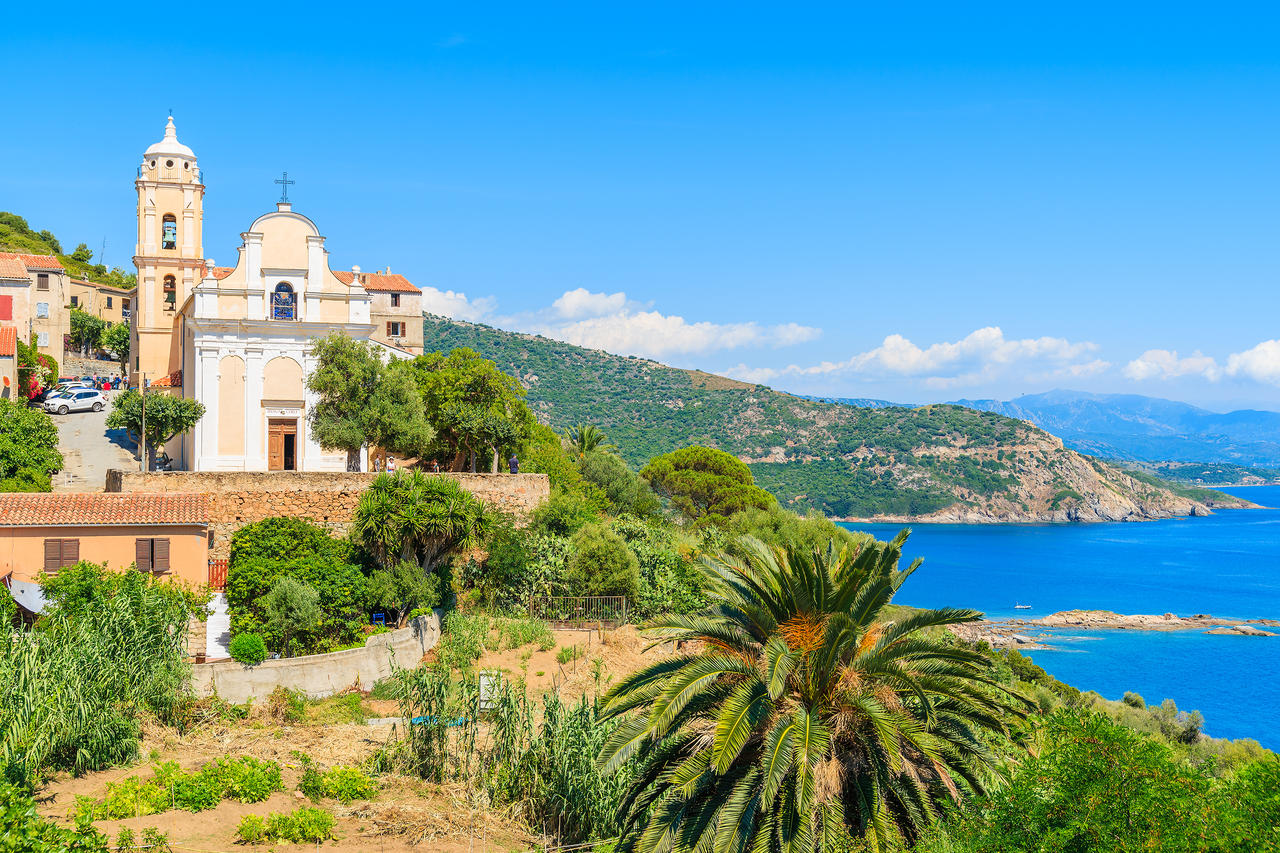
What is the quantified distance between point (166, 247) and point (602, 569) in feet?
79.8

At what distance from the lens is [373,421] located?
98.6 feet

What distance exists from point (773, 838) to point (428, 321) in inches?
5750

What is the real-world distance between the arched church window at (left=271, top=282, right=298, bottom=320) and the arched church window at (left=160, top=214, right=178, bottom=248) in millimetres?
9339

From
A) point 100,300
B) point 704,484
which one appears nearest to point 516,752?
point 704,484

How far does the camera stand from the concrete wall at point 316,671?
20734mm

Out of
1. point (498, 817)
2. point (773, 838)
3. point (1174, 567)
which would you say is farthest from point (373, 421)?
point (1174, 567)

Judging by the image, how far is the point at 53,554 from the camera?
73.7ft

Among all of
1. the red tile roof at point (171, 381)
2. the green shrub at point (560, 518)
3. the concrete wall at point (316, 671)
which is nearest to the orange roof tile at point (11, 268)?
the red tile roof at point (171, 381)

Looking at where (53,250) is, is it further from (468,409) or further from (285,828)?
(285,828)

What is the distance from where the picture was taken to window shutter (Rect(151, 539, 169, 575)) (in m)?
23.4

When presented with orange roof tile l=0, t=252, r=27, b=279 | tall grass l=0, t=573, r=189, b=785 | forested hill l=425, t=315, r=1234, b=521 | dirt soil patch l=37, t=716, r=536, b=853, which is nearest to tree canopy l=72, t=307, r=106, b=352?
orange roof tile l=0, t=252, r=27, b=279

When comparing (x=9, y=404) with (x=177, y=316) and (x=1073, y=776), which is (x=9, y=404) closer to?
(x=177, y=316)

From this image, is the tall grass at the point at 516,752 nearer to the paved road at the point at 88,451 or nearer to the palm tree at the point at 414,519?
the palm tree at the point at 414,519

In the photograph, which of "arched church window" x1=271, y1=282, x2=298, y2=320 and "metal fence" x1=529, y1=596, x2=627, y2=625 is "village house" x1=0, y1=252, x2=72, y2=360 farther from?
"metal fence" x1=529, y1=596, x2=627, y2=625
